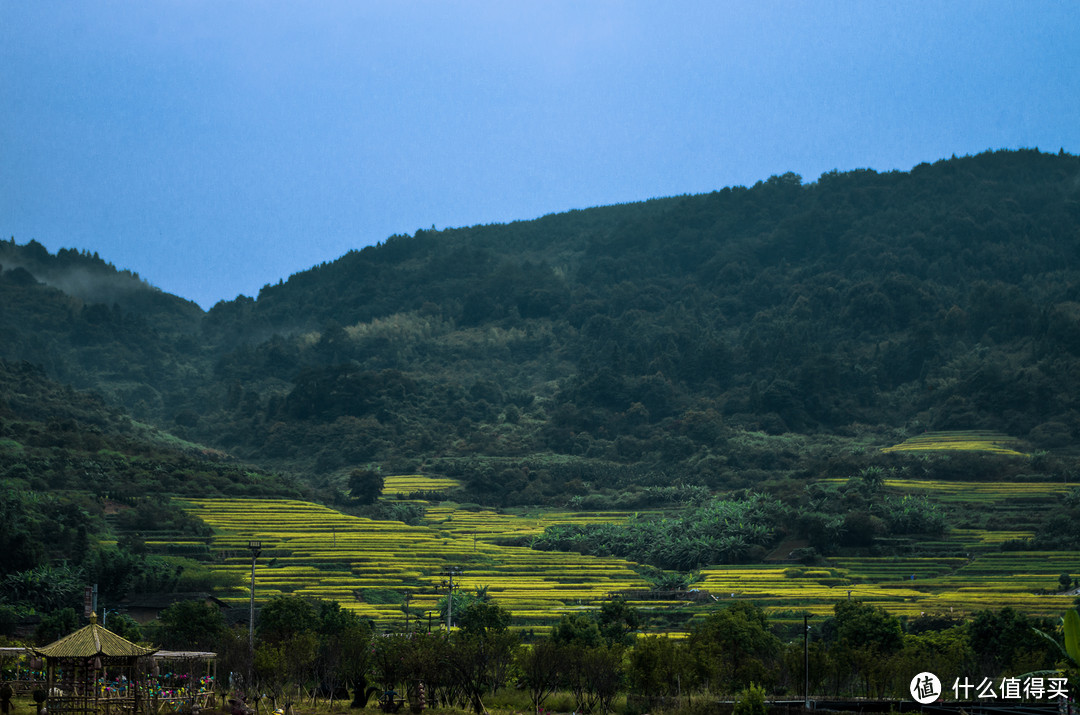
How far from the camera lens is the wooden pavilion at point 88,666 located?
99.4 feet

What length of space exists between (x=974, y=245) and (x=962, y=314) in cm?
2894

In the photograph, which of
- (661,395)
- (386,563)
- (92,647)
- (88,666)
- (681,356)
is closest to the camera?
(92,647)

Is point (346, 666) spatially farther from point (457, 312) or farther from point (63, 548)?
point (457, 312)

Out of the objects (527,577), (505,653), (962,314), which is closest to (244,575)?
(527,577)

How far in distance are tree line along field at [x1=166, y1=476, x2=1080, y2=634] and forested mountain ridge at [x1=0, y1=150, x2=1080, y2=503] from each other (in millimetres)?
24955

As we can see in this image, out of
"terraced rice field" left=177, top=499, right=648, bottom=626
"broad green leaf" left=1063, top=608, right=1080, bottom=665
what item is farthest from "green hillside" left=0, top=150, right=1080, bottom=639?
"broad green leaf" left=1063, top=608, right=1080, bottom=665

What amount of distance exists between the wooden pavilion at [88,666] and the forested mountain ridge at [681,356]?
85.3 m

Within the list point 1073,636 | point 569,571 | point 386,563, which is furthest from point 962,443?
point 1073,636

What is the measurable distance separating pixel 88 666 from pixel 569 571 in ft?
180

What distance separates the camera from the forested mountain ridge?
5074 inches

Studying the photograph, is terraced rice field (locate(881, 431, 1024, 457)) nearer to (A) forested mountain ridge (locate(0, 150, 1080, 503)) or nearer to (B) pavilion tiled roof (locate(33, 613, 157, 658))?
(A) forested mountain ridge (locate(0, 150, 1080, 503))

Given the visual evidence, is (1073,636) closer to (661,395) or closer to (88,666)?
(88,666)

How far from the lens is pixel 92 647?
99.7 ft

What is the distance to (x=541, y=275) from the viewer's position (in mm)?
197875
